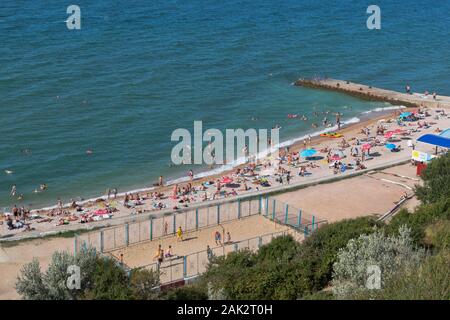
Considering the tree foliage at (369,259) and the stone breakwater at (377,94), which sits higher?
the tree foliage at (369,259)

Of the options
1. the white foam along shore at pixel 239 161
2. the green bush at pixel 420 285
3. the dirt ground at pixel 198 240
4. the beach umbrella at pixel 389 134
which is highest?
the green bush at pixel 420 285

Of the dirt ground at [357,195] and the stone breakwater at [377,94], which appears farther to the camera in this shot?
the stone breakwater at [377,94]

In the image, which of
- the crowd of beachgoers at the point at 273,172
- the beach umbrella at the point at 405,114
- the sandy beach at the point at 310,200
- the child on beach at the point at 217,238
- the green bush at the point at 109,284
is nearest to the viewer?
the green bush at the point at 109,284

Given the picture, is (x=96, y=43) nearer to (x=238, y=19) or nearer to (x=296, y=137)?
(x=238, y=19)

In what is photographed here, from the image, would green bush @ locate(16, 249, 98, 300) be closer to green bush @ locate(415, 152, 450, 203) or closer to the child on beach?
the child on beach

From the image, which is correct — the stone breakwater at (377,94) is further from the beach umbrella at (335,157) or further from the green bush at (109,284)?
the green bush at (109,284)

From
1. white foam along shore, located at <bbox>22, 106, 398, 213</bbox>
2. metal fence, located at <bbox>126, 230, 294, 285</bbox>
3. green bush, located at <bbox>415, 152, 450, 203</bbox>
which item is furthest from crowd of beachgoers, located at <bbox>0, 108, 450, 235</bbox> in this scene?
green bush, located at <bbox>415, 152, 450, 203</bbox>

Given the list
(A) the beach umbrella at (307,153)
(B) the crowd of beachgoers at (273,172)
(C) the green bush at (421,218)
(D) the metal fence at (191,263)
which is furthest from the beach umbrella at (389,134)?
(C) the green bush at (421,218)
